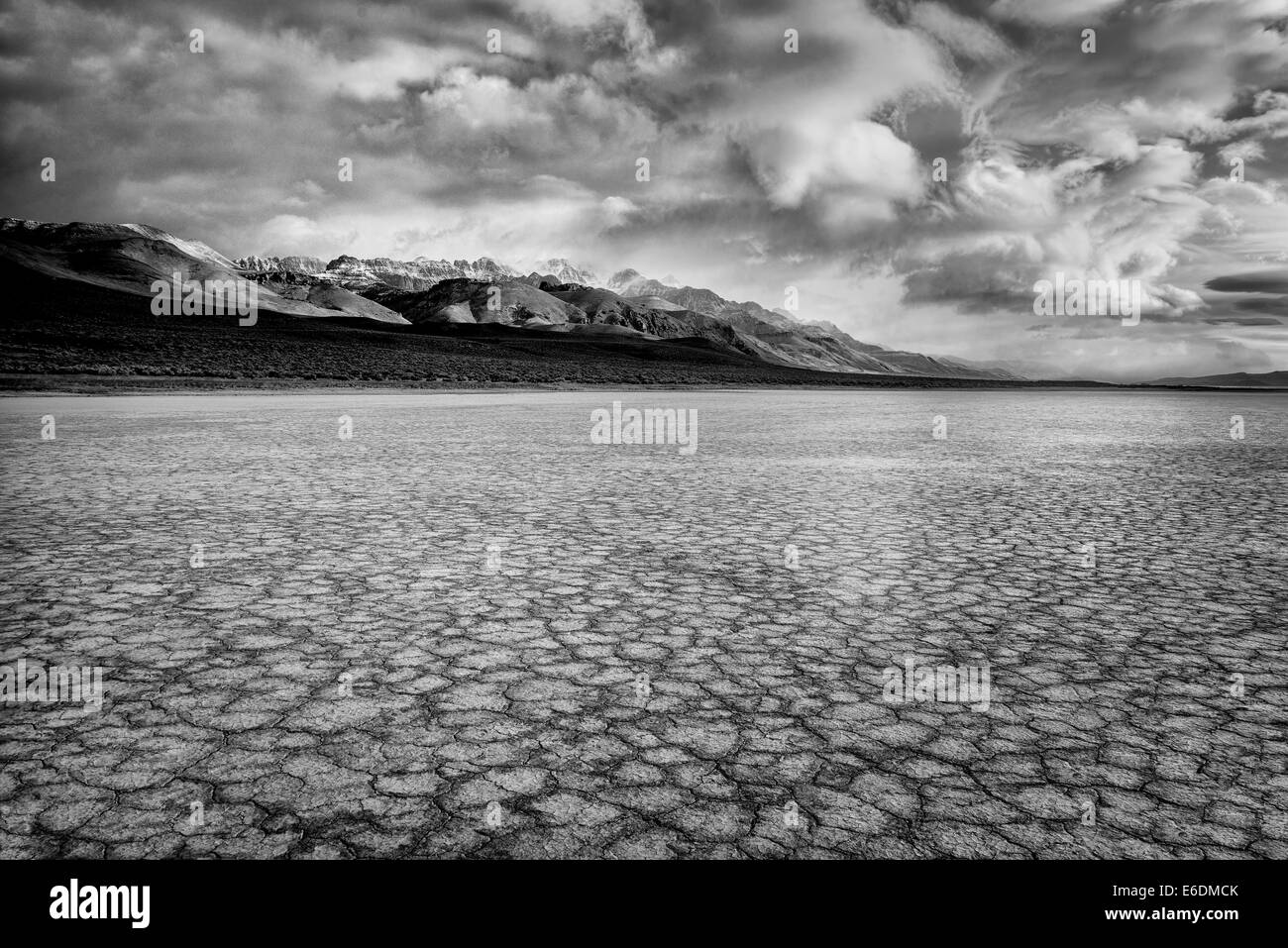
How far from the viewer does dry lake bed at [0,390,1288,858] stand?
2986 millimetres

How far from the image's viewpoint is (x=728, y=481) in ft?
44.6

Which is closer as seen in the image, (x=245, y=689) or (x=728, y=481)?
(x=245, y=689)

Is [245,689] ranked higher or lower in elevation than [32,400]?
lower

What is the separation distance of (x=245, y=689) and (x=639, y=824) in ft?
7.94

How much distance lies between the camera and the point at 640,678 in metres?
4.45

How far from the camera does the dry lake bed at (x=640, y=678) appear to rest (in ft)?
9.80
